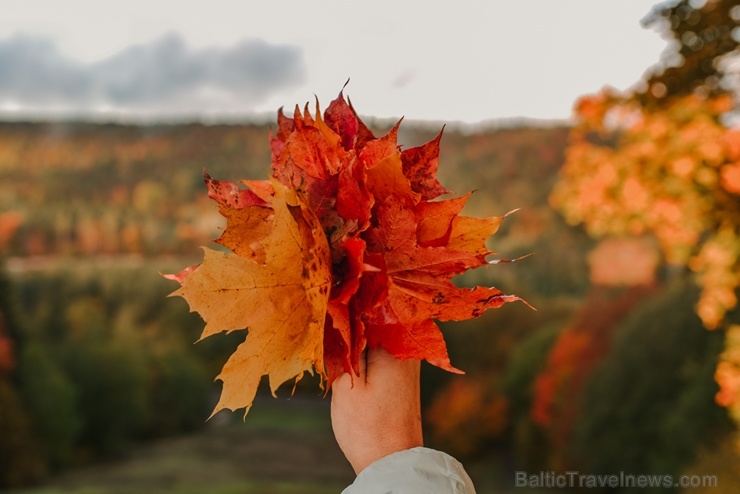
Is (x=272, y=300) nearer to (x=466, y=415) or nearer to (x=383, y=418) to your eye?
(x=383, y=418)

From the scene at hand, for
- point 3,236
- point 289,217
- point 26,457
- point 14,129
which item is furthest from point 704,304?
point 14,129

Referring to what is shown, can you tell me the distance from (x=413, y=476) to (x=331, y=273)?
151mm

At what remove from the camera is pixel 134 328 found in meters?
4.60

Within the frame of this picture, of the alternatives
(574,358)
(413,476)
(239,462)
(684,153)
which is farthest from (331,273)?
(239,462)

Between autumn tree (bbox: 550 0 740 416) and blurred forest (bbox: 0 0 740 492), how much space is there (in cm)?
63

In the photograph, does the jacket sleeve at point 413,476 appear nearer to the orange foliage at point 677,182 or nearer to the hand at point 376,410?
the hand at point 376,410

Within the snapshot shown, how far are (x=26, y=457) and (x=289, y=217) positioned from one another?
13.8ft

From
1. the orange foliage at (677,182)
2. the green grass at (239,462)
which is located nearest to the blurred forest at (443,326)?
the green grass at (239,462)

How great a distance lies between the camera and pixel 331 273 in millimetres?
535

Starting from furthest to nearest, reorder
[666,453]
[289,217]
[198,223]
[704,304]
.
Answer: [198,223], [666,453], [704,304], [289,217]

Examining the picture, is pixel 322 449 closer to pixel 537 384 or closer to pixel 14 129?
pixel 537 384

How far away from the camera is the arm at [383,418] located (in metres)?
0.54

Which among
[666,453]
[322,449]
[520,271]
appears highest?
[520,271]

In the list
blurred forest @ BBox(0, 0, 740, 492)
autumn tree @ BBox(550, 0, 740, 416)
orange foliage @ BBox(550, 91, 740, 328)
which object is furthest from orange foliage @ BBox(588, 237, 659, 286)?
autumn tree @ BBox(550, 0, 740, 416)
